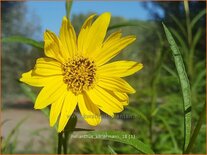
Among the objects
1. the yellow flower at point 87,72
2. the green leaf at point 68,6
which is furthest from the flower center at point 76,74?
the green leaf at point 68,6

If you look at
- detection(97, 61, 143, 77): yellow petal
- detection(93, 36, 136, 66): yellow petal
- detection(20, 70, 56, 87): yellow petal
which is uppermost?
detection(93, 36, 136, 66): yellow petal

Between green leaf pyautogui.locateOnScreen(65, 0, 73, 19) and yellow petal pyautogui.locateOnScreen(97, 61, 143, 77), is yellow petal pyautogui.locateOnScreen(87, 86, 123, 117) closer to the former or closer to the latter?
yellow petal pyautogui.locateOnScreen(97, 61, 143, 77)

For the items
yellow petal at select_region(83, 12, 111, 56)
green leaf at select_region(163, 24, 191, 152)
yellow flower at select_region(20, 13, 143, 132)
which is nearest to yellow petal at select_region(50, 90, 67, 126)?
yellow flower at select_region(20, 13, 143, 132)

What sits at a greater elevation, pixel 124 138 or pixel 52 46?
pixel 52 46

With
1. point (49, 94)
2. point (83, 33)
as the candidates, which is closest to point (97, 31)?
point (83, 33)

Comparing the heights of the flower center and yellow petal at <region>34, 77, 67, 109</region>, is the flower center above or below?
above

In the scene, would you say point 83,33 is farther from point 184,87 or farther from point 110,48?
point 184,87

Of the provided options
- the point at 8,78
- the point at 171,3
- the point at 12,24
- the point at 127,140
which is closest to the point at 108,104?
the point at 127,140

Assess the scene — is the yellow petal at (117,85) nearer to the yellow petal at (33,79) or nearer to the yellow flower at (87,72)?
the yellow flower at (87,72)
